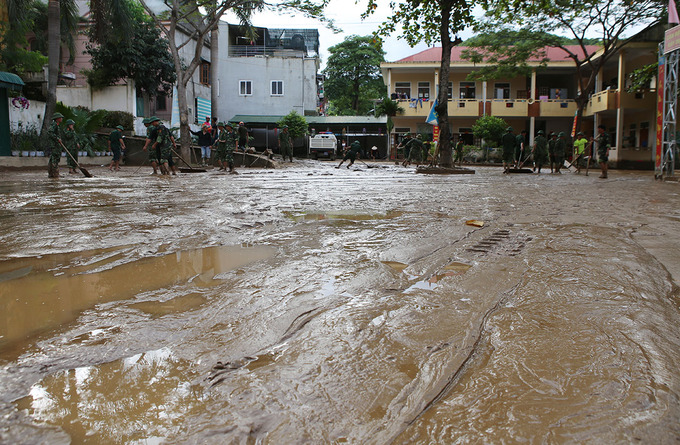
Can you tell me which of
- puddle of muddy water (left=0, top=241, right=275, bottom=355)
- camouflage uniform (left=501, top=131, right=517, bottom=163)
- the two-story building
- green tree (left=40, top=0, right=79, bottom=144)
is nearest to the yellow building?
the two-story building

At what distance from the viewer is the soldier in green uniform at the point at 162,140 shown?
13.7m

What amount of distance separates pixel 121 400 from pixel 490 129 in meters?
28.8

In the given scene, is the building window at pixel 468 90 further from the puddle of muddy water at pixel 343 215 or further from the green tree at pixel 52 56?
the puddle of muddy water at pixel 343 215

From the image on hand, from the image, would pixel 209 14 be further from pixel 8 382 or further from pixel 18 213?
pixel 8 382

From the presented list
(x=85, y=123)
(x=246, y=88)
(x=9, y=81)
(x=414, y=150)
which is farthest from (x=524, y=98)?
(x=9, y=81)

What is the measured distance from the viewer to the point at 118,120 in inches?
898

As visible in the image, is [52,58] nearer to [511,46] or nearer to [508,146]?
[508,146]

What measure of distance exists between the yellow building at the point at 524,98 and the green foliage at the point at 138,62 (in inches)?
531

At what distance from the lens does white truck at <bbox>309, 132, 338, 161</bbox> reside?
31.2 metres

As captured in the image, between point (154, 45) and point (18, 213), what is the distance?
21.7 metres

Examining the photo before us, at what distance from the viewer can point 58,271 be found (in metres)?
3.49

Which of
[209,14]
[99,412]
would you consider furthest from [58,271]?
[209,14]

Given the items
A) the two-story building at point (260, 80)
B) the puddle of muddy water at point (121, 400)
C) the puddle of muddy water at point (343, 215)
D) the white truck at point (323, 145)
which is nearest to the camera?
the puddle of muddy water at point (121, 400)

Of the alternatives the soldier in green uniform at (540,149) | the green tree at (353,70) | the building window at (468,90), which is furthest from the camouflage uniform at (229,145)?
the green tree at (353,70)
